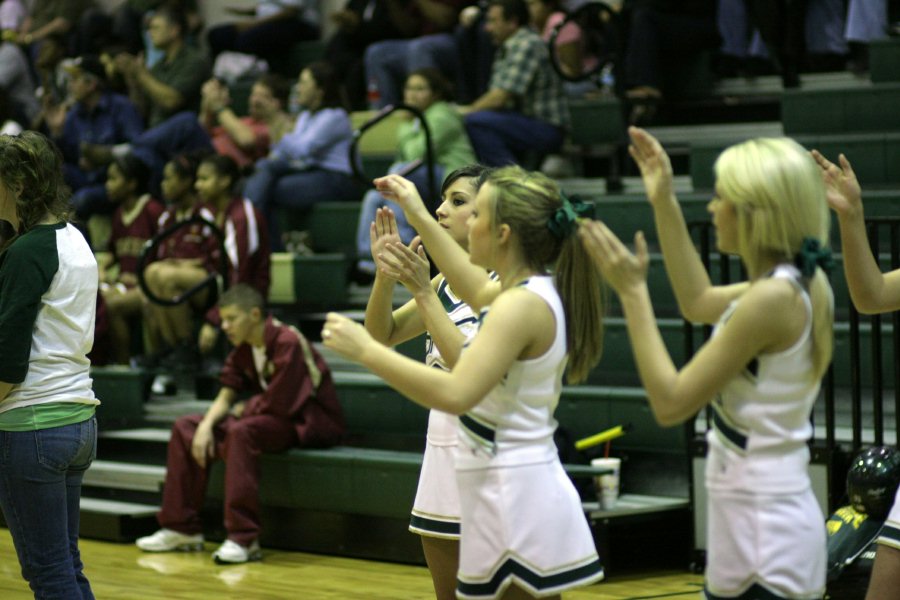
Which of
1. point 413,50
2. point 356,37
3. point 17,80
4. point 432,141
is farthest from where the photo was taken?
point 17,80

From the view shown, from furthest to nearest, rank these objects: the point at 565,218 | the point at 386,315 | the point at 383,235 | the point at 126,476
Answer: the point at 126,476 → the point at 386,315 → the point at 383,235 → the point at 565,218

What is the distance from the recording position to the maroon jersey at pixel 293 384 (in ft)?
18.4

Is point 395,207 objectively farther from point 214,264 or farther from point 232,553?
point 232,553

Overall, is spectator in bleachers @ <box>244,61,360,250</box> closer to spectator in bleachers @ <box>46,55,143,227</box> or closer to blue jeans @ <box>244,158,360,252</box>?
blue jeans @ <box>244,158,360,252</box>

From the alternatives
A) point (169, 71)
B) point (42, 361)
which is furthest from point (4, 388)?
point (169, 71)

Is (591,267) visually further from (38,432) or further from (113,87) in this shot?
(113,87)

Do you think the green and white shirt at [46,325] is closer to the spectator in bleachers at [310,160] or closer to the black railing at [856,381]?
the black railing at [856,381]

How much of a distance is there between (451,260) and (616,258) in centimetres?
60

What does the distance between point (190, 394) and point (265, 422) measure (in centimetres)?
150

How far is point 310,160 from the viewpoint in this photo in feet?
24.9

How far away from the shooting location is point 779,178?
2299 millimetres

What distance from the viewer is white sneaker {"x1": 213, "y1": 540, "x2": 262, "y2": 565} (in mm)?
5449

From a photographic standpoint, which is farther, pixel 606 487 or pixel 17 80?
pixel 17 80

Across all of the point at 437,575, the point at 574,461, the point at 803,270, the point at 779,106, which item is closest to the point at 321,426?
the point at 574,461
